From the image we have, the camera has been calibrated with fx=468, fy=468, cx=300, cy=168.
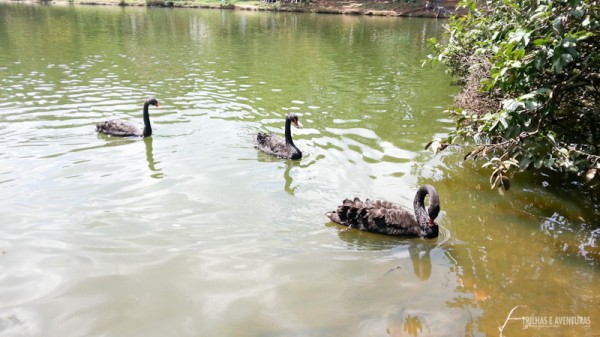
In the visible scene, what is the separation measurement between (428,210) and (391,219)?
0.48m

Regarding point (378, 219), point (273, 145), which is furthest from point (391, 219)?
point (273, 145)

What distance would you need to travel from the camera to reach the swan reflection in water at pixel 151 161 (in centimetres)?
798

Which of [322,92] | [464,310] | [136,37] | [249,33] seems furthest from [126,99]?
[249,33]

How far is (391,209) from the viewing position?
6.05m

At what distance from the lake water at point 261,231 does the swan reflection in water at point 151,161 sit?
0.05 metres

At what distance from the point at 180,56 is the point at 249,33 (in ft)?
38.3

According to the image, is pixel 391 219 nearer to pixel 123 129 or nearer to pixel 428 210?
pixel 428 210

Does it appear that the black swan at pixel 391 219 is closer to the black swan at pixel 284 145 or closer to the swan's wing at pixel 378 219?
the swan's wing at pixel 378 219

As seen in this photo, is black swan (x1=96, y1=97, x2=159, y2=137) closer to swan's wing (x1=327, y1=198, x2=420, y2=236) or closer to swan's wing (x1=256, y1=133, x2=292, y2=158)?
swan's wing (x1=256, y1=133, x2=292, y2=158)

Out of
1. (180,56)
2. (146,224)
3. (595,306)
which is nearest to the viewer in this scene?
(595,306)

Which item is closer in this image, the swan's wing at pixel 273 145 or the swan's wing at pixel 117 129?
the swan's wing at pixel 273 145

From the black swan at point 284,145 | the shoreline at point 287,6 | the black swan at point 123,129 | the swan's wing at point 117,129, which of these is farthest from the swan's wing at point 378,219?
the shoreline at point 287,6

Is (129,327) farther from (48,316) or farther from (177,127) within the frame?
(177,127)

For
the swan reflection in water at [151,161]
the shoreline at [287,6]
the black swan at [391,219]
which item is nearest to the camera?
the black swan at [391,219]
